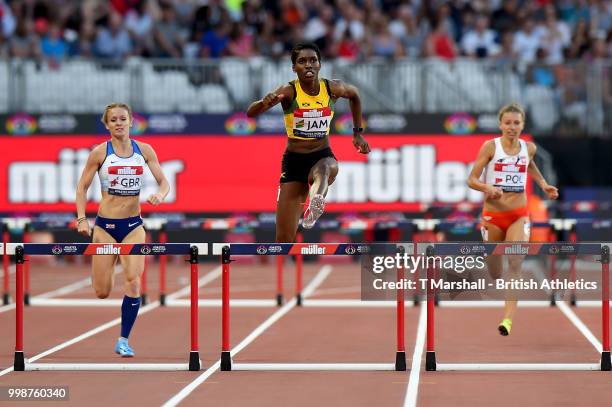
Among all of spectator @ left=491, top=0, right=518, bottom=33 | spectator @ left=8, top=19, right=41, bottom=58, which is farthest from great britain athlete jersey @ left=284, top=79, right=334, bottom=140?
spectator @ left=491, top=0, right=518, bottom=33

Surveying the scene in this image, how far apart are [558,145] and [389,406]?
16917 millimetres

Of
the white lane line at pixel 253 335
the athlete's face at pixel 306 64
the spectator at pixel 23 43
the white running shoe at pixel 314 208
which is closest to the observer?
the white lane line at pixel 253 335

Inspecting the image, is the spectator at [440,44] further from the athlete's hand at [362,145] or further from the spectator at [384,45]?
the athlete's hand at [362,145]

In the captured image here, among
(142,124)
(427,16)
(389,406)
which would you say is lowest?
(389,406)

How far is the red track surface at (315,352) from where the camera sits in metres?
11.4

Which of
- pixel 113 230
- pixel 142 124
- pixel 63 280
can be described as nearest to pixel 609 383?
pixel 113 230

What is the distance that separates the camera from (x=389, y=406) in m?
10.8

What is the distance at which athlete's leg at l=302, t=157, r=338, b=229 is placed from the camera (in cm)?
1198

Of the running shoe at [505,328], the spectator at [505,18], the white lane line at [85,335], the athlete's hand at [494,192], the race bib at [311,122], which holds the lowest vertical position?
the white lane line at [85,335]

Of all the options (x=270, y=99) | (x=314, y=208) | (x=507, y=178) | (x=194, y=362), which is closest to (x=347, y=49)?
(x=507, y=178)

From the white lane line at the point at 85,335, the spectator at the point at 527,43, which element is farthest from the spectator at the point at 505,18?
the white lane line at the point at 85,335

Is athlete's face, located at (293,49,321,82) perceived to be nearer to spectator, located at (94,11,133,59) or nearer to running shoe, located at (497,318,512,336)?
running shoe, located at (497,318,512,336)

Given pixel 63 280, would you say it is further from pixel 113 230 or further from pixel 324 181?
pixel 324 181

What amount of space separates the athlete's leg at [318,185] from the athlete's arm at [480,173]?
83.7 inches
